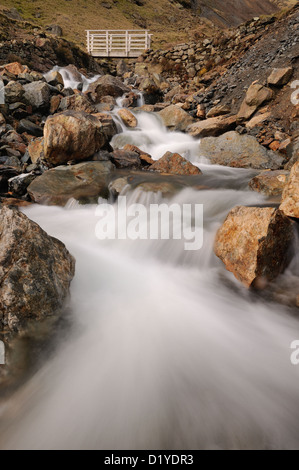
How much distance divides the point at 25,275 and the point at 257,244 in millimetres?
2278

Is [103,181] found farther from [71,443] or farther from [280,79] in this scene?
[280,79]

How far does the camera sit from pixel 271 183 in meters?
4.54

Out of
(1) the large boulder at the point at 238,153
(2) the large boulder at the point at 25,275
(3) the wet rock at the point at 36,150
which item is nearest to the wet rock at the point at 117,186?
Answer: (3) the wet rock at the point at 36,150

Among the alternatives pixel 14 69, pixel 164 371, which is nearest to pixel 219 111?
pixel 14 69

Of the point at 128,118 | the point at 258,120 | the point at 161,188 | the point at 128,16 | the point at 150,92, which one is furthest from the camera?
the point at 128,16

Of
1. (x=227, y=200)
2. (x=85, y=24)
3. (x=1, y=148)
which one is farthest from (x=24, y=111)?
(x=85, y=24)

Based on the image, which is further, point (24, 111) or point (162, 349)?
point (24, 111)

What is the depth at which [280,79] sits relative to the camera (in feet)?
28.5

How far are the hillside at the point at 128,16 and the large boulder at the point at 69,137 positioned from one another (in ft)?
77.0

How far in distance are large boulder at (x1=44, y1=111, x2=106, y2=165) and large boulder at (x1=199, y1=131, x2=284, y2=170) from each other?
362 cm

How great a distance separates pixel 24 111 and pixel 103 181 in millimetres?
5124

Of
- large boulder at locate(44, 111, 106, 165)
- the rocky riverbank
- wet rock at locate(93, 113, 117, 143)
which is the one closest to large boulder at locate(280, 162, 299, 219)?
the rocky riverbank

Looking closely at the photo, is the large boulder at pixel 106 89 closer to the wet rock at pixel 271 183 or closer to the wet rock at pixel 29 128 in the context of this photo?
the wet rock at pixel 29 128

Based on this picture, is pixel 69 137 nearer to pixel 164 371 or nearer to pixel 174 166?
pixel 174 166
